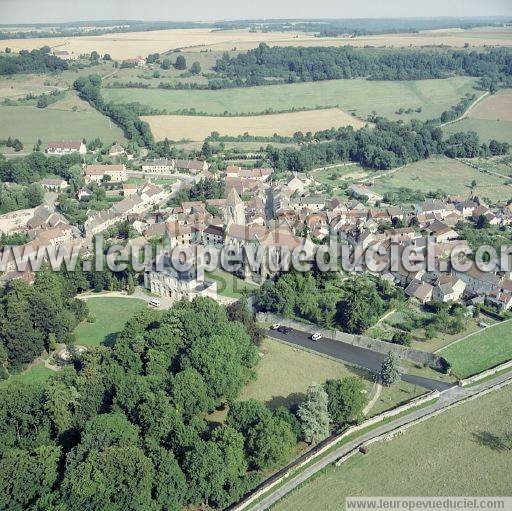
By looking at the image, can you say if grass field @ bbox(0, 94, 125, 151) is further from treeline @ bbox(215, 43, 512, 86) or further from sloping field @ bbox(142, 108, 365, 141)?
treeline @ bbox(215, 43, 512, 86)

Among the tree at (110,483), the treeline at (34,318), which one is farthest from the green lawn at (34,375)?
the tree at (110,483)

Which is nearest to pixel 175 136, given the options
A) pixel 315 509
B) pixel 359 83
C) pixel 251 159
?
pixel 251 159

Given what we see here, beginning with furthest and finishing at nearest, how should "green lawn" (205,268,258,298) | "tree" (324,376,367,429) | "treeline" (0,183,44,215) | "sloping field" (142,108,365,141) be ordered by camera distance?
"sloping field" (142,108,365,141) < "treeline" (0,183,44,215) < "green lawn" (205,268,258,298) < "tree" (324,376,367,429)

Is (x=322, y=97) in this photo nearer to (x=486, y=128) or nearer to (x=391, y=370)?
(x=486, y=128)

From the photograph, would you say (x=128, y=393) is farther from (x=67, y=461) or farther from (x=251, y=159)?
(x=251, y=159)

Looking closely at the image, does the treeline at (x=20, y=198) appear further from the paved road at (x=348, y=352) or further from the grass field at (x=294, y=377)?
the grass field at (x=294, y=377)

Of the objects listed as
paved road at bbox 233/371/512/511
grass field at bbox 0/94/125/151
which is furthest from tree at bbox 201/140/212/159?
paved road at bbox 233/371/512/511
